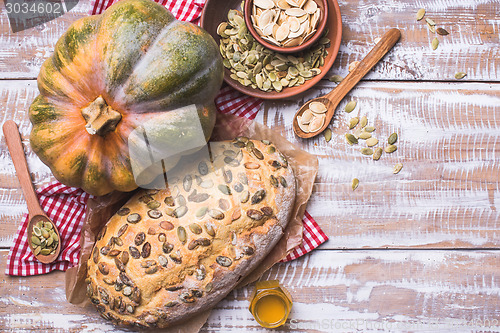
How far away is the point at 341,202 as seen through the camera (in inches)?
64.7

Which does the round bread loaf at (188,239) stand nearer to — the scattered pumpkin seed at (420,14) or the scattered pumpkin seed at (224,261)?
the scattered pumpkin seed at (224,261)

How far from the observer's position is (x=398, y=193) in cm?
165

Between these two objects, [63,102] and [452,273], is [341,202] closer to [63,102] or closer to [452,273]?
[452,273]

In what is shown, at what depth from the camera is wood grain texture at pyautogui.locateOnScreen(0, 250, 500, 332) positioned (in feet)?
5.37

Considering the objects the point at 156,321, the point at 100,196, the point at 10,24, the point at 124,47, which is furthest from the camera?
the point at 10,24

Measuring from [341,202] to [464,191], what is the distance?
0.46 metres

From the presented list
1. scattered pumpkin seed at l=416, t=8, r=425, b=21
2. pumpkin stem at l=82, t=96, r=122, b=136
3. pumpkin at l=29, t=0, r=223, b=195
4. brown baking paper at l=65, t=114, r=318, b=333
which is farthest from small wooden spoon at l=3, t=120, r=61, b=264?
scattered pumpkin seed at l=416, t=8, r=425, b=21

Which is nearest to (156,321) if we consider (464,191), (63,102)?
(63,102)

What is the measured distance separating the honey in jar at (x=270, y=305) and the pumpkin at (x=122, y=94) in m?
0.56

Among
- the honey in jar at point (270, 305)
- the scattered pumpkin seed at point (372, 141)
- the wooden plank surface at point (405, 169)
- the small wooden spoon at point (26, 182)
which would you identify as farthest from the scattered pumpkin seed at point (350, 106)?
the small wooden spoon at point (26, 182)

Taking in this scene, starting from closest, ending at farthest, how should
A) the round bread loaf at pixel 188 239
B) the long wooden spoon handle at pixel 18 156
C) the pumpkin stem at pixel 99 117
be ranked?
the pumpkin stem at pixel 99 117 < the round bread loaf at pixel 188 239 < the long wooden spoon handle at pixel 18 156

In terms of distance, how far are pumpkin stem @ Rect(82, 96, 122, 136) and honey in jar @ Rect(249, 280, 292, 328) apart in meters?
0.74

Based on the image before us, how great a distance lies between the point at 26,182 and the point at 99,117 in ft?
2.00

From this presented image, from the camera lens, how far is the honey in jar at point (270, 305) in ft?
4.96
